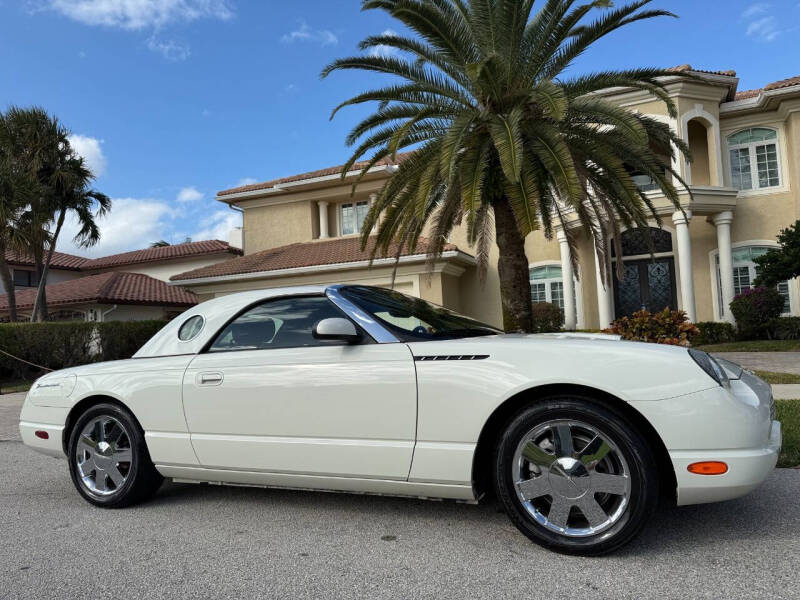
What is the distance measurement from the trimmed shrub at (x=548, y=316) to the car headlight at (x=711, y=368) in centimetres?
1420

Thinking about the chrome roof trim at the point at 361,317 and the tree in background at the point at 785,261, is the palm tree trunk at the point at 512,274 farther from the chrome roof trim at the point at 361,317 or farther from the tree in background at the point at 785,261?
the tree in background at the point at 785,261

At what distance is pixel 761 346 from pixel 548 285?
6194 mm

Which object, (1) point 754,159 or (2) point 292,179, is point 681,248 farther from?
(2) point 292,179

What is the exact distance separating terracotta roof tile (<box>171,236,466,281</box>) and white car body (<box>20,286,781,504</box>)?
12744 millimetres

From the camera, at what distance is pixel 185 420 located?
3855 mm

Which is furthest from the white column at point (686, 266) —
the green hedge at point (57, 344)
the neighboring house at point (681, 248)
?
the green hedge at point (57, 344)

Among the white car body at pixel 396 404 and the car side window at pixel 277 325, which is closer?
the white car body at pixel 396 404

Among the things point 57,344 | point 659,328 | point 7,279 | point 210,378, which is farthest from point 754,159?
point 7,279

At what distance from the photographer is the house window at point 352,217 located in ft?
67.5

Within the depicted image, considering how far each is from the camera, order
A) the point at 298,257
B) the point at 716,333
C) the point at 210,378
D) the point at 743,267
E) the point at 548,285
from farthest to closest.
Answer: the point at 298,257 < the point at 548,285 < the point at 743,267 < the point at 716,333 < the point at 210,378

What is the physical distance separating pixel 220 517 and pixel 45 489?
79.8 inches

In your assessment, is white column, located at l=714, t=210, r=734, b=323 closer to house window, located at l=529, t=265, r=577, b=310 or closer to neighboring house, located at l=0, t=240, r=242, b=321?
house window, located at l=529, t=265, r=577, b=310

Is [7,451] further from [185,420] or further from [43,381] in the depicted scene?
[185,420]

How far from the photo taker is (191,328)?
13.7ft
